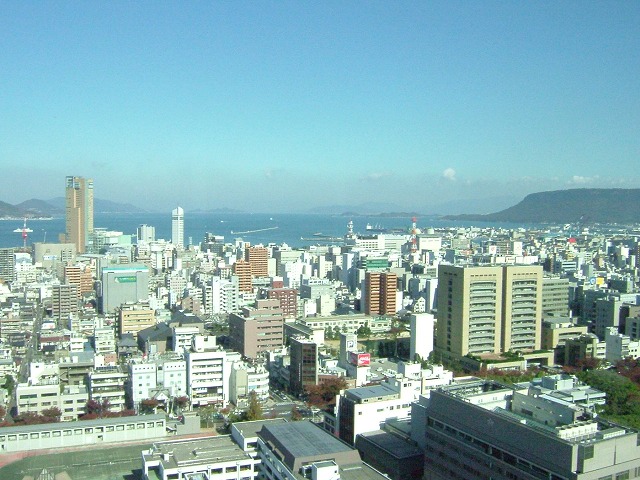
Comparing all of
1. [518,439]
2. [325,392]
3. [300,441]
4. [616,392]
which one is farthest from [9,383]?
[616,392]

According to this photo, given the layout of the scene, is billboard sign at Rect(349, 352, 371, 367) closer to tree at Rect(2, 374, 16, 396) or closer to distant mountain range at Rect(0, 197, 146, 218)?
tree at Rect(2, 374, 16, 396)

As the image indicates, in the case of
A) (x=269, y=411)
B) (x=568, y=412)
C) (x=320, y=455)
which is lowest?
(x=269, y=411)

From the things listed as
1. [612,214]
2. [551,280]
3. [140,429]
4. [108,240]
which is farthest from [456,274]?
[612,214]

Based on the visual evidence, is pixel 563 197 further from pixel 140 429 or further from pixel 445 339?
pixel 140 429

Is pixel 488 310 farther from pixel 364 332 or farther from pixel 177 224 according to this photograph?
pixel 177 224

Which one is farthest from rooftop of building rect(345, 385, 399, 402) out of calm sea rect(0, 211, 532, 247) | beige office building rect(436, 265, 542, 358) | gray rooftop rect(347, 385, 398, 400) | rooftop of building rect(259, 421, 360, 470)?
calm sea rect(0, 211, 532, 247)
